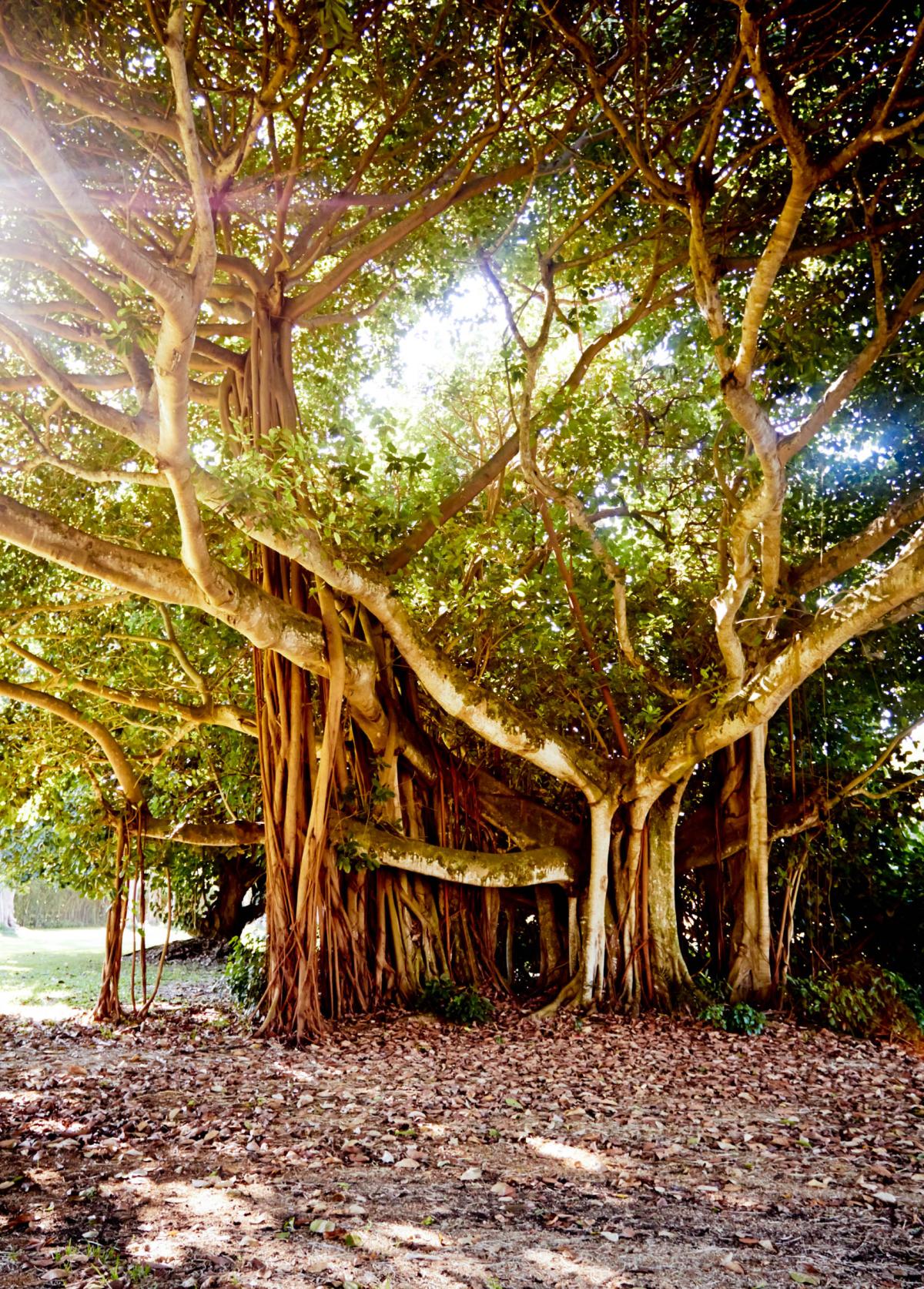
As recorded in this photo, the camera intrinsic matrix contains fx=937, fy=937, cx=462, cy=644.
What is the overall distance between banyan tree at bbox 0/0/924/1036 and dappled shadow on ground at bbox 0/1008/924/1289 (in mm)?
1252

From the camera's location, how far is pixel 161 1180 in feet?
10.6

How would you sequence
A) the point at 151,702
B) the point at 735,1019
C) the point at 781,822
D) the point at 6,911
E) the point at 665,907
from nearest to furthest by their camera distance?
1. the point at 735,1019
2. the point at 151,702
3. the point at 665,907
4. the point at 781,822
5. the point at 6,911

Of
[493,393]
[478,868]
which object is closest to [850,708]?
[478,868]

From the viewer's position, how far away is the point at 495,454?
7.35 meters

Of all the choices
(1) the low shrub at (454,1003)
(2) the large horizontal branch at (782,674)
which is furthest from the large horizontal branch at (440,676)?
(1) the low shrub at (454,1003)

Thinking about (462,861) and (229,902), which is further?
(229,902)

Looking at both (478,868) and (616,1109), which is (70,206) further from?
(478,868)

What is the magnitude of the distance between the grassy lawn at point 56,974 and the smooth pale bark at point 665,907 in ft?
15.0

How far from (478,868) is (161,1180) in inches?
164

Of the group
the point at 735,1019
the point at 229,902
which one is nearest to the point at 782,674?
the point at 735,1019

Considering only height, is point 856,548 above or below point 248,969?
above

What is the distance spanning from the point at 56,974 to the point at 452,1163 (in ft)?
26.5

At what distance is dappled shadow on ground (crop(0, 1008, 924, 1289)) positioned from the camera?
258cm

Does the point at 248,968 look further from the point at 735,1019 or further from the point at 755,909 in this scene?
the point at 755,909
